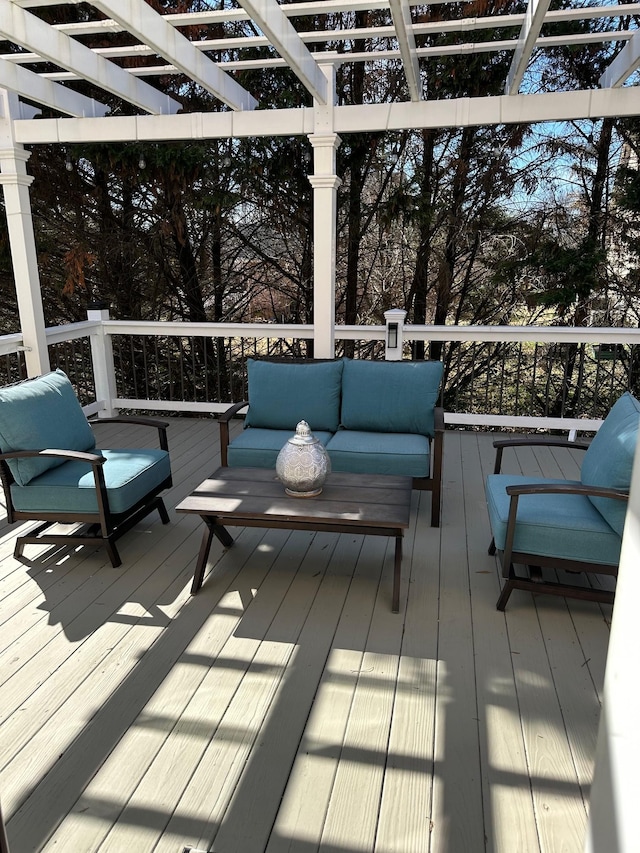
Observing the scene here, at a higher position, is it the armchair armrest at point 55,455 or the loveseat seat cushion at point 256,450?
the armchair armrest at point 55,455

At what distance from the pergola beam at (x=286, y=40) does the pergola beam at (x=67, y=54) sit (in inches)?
50.6

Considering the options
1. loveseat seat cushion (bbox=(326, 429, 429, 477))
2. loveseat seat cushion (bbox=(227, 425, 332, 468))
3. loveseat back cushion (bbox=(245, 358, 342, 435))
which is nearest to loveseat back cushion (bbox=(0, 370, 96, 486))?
loveseat seat cushion (bbox=(227, 425, 332, 468))

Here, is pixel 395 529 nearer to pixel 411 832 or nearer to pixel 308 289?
pixel 411 832

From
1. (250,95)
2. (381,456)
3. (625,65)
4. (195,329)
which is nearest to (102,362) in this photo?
(195,329)

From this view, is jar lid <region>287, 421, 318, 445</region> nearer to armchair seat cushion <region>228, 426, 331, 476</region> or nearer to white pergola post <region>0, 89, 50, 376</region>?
armchair seat cushion <region>228, 426, 331, 476</region>

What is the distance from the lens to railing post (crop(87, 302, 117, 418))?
20.1 ft

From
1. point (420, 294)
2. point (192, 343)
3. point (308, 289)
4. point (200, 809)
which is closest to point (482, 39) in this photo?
point (420, 294)

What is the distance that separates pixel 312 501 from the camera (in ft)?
10.0

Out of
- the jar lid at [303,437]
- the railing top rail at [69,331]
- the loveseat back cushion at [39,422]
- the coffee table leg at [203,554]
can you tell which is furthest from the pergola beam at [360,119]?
the coffee table leg at [203,554]

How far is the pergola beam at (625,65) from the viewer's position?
3.66 m

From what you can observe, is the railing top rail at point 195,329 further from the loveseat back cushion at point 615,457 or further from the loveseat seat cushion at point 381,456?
the loveseat back cushion at point 615,457

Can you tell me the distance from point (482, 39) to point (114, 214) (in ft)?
15.1

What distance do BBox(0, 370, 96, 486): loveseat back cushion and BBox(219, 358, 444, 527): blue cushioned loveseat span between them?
872 mm

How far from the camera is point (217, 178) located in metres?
7.09
